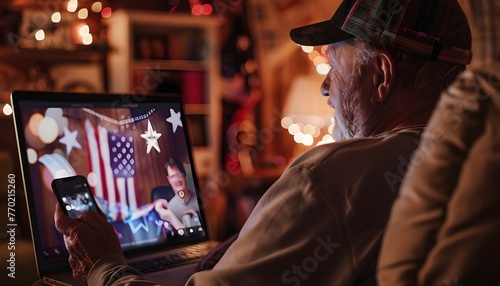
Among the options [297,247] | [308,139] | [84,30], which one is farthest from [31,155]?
[308,139]

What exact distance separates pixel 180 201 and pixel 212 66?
147 inches

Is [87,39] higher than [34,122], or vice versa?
[87,39]

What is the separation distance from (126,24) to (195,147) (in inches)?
42.7

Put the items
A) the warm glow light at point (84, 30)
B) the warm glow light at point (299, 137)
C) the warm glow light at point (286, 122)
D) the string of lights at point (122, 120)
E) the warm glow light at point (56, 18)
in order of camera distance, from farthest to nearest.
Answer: the warm glow light at point (286, 122), the warm glow light at point (299, 137), the warm glow light at point (84, 30), the warm glow light at point (56, 18), the string of lights at point (122, 120)

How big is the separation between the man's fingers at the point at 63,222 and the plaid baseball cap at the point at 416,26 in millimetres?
628

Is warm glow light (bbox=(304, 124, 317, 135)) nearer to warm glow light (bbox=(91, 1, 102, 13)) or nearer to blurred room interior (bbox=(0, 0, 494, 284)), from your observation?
blurred room interior (bbox=(0, 0, 494, 284))

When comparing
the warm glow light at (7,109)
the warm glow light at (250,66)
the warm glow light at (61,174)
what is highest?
the warm glow light at (250,66)

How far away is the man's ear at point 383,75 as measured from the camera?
1.20 m

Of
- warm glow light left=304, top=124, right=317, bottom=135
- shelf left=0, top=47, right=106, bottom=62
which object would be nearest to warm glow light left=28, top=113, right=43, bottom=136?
shelf left=0, top=47, right=106, bottom=62

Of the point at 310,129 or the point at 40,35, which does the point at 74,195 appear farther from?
the point at 310,129

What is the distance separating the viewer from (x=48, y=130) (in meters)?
1.34

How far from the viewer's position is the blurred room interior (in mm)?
4582

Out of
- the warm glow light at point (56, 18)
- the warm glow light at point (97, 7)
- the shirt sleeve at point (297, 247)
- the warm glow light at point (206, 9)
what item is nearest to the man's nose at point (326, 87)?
the shirt sleeve at point (297, 247)

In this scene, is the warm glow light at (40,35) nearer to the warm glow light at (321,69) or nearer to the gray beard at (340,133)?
the warm glow light at (321,69)
